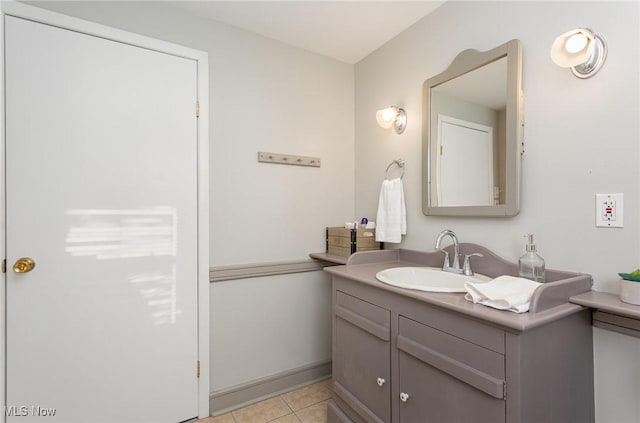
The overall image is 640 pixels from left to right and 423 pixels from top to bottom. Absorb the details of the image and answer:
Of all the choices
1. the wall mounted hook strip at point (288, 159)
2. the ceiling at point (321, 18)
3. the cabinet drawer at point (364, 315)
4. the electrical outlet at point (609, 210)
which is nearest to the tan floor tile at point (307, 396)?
the cabinet drawer at point (364, 315)

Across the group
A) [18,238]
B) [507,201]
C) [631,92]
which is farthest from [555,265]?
[18,238]

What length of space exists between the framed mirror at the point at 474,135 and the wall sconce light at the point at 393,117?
0.60 ft

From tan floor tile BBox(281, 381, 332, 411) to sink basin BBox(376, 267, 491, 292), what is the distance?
3.47 ft

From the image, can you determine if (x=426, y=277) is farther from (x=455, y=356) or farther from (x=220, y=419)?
(x=220, y=419)

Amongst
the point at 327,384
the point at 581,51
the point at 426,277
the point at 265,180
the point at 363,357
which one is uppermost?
the point at 581,51

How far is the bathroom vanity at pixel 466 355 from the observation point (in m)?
0.92

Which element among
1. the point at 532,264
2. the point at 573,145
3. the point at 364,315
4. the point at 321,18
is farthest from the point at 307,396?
the point at 321,18

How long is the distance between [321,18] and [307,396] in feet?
8.01

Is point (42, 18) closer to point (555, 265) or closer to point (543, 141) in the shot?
point (543, 141)

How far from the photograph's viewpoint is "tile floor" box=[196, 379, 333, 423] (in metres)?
1.80

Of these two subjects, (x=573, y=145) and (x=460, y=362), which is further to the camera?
(x=573, y=145)

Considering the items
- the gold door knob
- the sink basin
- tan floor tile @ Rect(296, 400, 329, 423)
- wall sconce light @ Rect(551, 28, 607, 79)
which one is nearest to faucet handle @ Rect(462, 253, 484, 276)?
the sink basin

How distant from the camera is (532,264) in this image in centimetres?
124

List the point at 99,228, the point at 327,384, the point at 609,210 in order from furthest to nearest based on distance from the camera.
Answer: the point at 327,384 → the point at 99,228 → the point at 609,210
